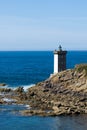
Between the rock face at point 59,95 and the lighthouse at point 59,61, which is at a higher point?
the lighthouse at point 59,61

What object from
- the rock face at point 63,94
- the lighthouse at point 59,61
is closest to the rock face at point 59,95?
the rock face at point 63,94

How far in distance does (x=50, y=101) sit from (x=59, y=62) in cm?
1928

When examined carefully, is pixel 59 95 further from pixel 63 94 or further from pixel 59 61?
pixel 59 61

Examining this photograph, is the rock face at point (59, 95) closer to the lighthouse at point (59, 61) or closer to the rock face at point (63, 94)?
the rock face at point (63, 94)

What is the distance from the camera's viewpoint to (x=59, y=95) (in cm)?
7844

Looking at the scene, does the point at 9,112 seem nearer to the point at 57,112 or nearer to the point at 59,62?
the point at 57,112

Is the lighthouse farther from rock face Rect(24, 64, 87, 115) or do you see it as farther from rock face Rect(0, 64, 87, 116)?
rock face Rect(0, 64, 87, 116)

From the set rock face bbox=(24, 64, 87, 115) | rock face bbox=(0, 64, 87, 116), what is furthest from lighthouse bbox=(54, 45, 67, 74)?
rock face bbox=(0, 64, 87, 116)

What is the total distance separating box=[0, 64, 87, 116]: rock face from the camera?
67.4m

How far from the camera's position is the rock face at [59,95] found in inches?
2655

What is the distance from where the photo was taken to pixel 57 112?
66000 millimetres

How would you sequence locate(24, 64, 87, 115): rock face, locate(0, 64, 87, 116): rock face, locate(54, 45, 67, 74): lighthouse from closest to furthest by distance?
locate(0, 64, 87, 116): rock face < locate(24, 64, 87, 115): rock face < locate(54, 45, 67, 74): lighthouse

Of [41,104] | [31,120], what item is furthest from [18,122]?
[41,104]

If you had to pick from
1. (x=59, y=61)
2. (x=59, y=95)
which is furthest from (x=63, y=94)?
(x=59, y=61)
